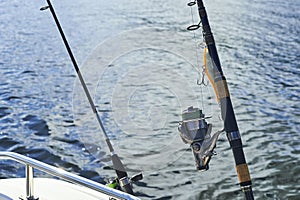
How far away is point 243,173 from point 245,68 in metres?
8.60

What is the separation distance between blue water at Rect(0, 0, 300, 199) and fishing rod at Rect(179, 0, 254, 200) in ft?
1.37

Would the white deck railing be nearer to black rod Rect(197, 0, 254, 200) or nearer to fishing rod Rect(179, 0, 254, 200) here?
fishing rod Rect(179, 0, 254, 200)

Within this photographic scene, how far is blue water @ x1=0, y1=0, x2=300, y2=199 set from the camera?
22.3ft

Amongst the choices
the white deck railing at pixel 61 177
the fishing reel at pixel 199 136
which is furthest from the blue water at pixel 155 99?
the white deck railing at pixel 61 177

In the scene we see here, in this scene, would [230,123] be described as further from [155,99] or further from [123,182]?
[155,99]

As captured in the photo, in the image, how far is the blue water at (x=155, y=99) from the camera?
6793 millimetres

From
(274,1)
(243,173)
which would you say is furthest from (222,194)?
(274,1)

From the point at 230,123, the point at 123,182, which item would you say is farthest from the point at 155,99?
the point at 230,123

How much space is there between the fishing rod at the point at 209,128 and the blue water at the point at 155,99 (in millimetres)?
416

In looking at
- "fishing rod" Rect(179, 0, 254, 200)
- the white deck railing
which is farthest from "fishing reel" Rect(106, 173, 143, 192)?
"fishing rod" Rect(179, 0, 254, 200)

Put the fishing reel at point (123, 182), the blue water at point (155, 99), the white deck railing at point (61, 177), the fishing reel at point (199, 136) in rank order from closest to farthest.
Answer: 1. the white deck railing at point (61, 177)
2. the fishing reel at point (199, 136)
3. the fishing reel at point (123, 182)
4. the blue water at point (155, 99)

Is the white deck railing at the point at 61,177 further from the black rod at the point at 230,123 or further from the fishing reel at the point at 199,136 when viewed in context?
the black rod at the point at 230,123

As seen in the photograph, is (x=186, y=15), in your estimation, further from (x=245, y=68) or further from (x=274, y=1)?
(x=245, y=68)

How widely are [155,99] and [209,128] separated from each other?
661 cm
